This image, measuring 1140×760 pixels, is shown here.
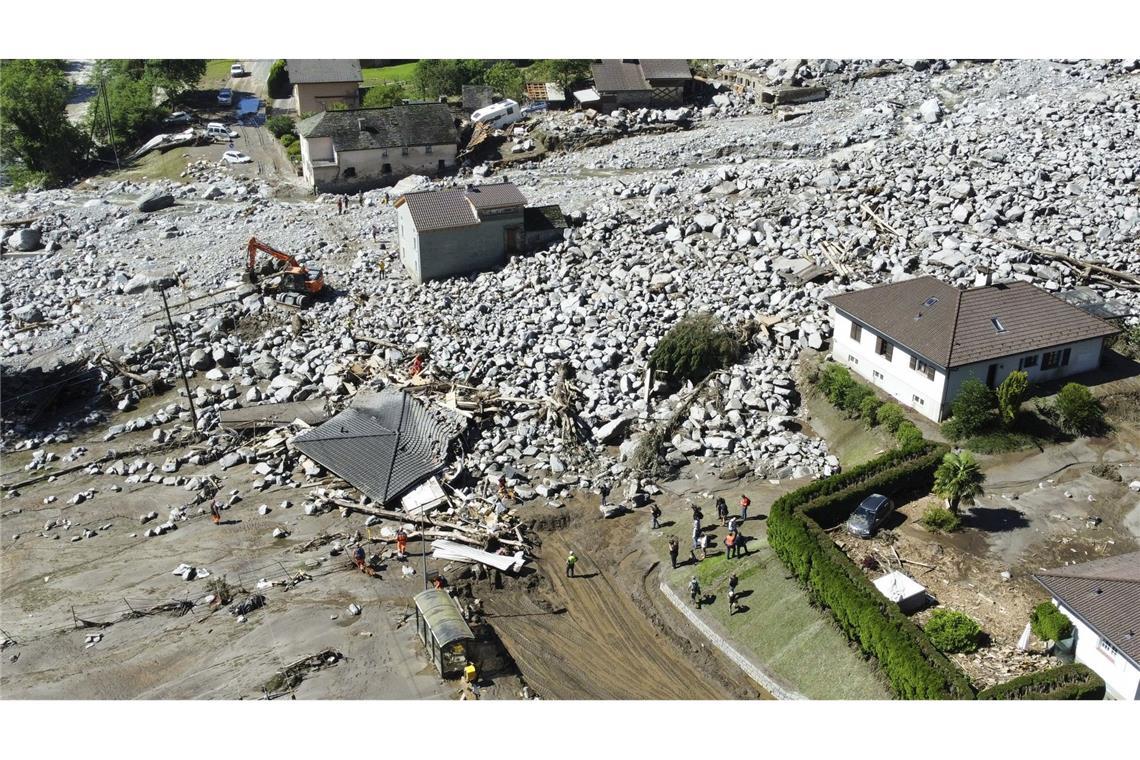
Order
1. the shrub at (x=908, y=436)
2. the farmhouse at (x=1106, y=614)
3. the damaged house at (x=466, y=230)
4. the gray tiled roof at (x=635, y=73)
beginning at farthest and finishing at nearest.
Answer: the gray tiled roof at (x=635, y=73)
the damaged house at (x=466, y=230)
the shrub at (x=908, y=436)
the farmhouse at (x=1106, y=614)

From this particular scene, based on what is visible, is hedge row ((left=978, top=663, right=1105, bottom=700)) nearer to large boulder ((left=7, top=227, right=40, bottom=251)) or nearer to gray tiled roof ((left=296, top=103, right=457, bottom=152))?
gray tiled roof ((left=296, top=103, right=457, bottom=152))

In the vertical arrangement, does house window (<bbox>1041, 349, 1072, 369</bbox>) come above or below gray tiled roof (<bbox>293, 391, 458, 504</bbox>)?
above

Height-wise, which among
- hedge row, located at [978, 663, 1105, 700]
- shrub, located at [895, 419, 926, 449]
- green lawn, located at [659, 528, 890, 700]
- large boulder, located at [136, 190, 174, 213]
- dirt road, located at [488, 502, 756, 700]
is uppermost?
large boulder, located at [136, 190, 174, 213]

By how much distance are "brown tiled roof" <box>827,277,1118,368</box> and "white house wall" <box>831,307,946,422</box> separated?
29.3 inches

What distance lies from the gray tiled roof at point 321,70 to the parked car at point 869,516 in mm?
64389

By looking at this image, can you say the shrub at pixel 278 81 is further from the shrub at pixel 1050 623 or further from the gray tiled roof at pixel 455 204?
the shrub at pixel 1050 623

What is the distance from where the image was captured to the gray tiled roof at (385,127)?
221ft

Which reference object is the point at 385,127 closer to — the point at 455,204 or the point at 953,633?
the point at 455,204

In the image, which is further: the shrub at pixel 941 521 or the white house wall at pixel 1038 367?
the white house wall at pixel 1038 367

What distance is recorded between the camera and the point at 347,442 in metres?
39.4

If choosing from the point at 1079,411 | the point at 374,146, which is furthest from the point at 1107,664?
the point at 374,146

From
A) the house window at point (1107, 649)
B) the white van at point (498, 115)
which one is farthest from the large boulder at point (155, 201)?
the house window at point (1107, 649)

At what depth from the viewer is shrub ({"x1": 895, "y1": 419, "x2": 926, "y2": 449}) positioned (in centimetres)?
3599

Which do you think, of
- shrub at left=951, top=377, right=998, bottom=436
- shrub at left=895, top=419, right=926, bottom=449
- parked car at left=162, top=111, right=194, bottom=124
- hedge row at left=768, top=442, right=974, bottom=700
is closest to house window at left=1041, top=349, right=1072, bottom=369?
shrub at left=951, top=377, right=998, bottom=436
